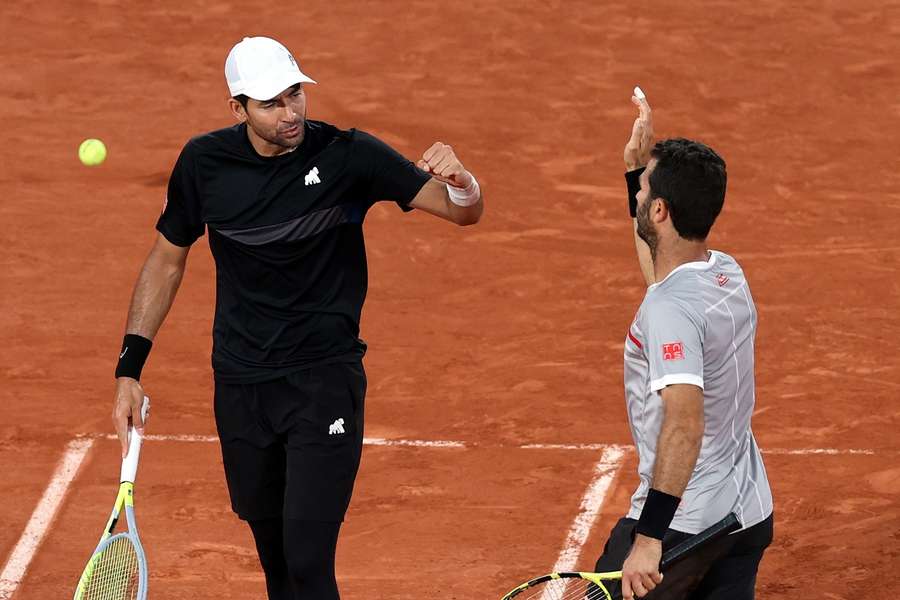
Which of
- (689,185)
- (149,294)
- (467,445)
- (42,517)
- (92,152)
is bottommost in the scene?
(467,445)

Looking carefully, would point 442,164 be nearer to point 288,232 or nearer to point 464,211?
point 464,211

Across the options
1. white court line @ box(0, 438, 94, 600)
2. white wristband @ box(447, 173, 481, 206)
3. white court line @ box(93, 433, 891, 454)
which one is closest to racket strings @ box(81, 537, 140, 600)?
white wristband @ box(447, 173, 481, 206)

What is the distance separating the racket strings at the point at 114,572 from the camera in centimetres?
622

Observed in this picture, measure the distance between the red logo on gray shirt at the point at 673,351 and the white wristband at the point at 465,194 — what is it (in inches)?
51.0

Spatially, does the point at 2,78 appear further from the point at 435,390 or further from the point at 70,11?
the point at 435,390

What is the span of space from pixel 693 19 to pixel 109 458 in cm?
953

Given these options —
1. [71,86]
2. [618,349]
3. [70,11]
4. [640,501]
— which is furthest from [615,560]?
[70,11]

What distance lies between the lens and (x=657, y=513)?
17.3 feet

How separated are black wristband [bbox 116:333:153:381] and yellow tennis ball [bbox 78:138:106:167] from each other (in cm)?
674

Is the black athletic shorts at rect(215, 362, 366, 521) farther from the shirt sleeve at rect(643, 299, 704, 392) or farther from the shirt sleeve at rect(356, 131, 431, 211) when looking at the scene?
the shirt sleeve at rect(643, 299, 704, 392)

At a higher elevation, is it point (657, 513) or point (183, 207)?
point (183, 207)

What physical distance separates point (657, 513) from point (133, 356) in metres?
2.45

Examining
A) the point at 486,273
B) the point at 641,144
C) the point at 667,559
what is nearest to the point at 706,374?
the point at 667,559

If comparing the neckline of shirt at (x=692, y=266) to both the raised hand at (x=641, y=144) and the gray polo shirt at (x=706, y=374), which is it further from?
the raised hand at (x=641, y=144)
